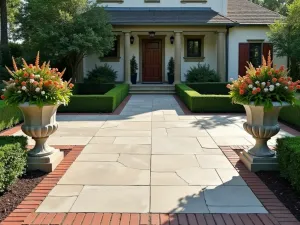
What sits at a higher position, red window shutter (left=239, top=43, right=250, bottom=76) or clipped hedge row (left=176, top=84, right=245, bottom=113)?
red window shutter (left=239, top=43, right=250, bottom=76)

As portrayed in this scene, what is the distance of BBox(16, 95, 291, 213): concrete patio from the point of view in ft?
12.4

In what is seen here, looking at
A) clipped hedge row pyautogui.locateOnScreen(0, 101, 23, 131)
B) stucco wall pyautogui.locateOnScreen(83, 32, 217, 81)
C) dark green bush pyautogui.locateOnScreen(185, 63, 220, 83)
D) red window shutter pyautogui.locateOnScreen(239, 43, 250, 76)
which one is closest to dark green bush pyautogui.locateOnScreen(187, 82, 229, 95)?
dark green bush pyautogui.locateOnScreen(185, 63, 220, 83)

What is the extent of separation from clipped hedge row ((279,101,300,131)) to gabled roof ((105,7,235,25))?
31.9 feet

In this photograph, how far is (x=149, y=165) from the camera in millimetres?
5238

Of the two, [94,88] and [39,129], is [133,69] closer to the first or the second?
[94,88]

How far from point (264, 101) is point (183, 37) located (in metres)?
15.8

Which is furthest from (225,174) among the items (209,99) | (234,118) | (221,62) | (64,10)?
(221,62)

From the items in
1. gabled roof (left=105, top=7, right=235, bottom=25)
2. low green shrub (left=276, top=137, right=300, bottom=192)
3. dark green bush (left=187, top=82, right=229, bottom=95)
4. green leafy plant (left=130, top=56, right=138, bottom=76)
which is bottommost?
low green shrub (left=276, top=137, right=300, bottom=192)

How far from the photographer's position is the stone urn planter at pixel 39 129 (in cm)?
A: 488

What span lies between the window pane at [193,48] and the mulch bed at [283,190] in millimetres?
16171

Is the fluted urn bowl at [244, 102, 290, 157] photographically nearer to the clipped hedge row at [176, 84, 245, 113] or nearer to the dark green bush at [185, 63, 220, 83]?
the clipped hedge row at [176, 84, 245, 113]

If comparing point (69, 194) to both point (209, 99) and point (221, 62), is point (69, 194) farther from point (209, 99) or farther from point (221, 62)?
point (221, 62)

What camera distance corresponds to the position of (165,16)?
63.2ft

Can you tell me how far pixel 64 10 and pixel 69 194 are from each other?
12291 mm
